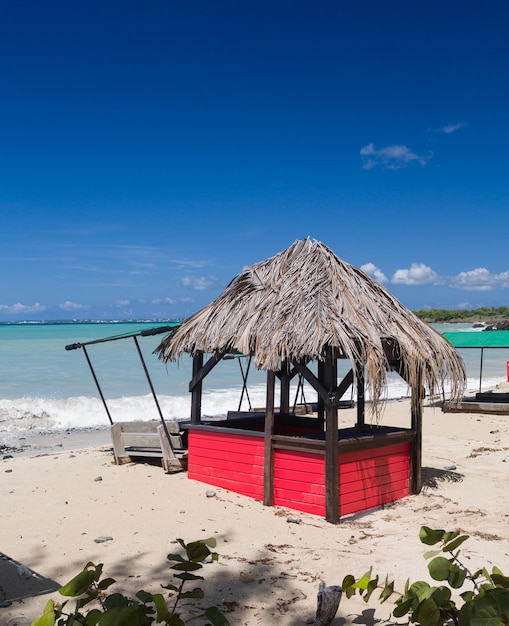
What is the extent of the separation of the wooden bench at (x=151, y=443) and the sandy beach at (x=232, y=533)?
23cm

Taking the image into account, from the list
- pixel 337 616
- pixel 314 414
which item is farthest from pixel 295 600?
pixel 314 414

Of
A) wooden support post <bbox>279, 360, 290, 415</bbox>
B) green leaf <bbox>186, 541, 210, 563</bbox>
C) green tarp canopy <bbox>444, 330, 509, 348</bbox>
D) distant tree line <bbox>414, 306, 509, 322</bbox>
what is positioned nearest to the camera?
green leaf <bbox>186, 541, 210, 563</bbox>

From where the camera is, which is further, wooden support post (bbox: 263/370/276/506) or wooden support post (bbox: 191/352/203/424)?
wooden support post (bbox: 191/352/203/424)

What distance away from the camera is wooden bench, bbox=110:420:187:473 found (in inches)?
389

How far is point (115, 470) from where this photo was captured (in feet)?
33.3

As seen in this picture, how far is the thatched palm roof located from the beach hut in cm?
2

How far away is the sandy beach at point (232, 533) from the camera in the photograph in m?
5.25

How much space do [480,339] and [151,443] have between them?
1318 centimetres

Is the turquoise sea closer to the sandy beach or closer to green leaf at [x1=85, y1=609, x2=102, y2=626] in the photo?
the sandy beach

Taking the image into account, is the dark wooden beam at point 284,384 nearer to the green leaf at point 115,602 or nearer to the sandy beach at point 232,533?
the sandy beach at point 232,533

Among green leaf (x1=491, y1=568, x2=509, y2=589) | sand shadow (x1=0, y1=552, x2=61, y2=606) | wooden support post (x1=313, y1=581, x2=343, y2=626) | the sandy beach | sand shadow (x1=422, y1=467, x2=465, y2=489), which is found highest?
green leaf (x1=491, y1=568, x2=509, y2=589)

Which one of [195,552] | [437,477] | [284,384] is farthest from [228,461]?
[195,552]

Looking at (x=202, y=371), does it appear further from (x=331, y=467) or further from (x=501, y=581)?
(x=501, y=581)

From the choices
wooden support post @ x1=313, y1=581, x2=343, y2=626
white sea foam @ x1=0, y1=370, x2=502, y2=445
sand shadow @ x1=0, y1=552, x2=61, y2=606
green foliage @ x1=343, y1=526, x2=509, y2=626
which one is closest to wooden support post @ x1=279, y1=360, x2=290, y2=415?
sand shadow @ x1=0, y1=552, x2=61, y2=606
